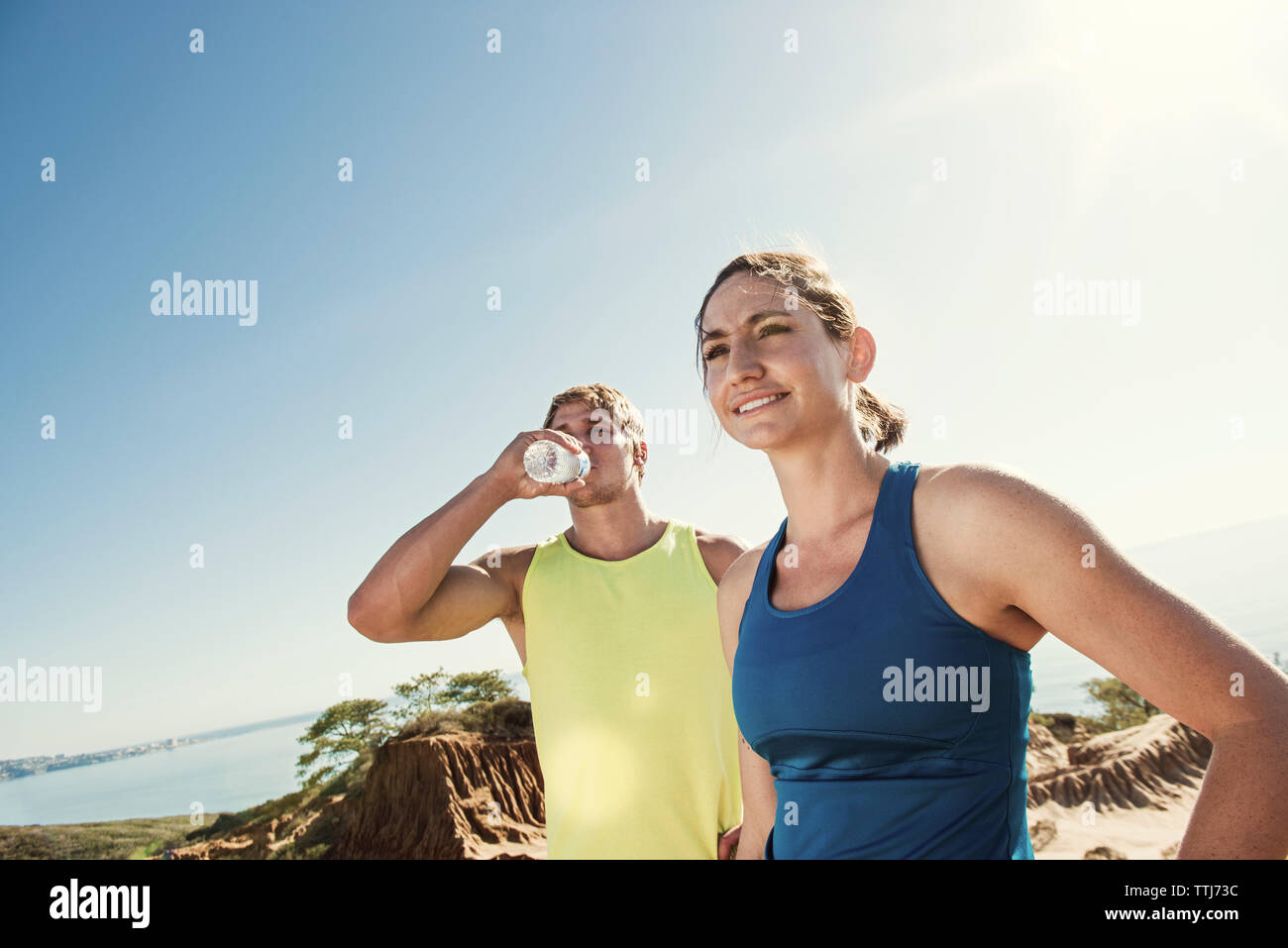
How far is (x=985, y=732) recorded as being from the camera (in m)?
1.78

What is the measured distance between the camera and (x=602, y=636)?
11.6ft

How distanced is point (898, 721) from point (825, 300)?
4.47 feet

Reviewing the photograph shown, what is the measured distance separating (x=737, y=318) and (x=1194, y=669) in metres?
1.52

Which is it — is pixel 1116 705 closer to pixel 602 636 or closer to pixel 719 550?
pixel 719 550

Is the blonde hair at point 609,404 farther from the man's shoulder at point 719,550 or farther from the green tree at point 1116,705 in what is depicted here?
the green tree at point 1116,705

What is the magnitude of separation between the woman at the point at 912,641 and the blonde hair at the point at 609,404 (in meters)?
1.88

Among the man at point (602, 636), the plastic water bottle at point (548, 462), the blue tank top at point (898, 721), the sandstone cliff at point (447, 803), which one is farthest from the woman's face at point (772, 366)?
the sandstone cliff at point (447, 803)

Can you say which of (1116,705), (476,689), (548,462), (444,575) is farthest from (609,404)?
(1116,705)

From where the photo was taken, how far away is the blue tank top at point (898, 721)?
5.76 ft

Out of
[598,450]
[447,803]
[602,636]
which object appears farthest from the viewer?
[447,803]
